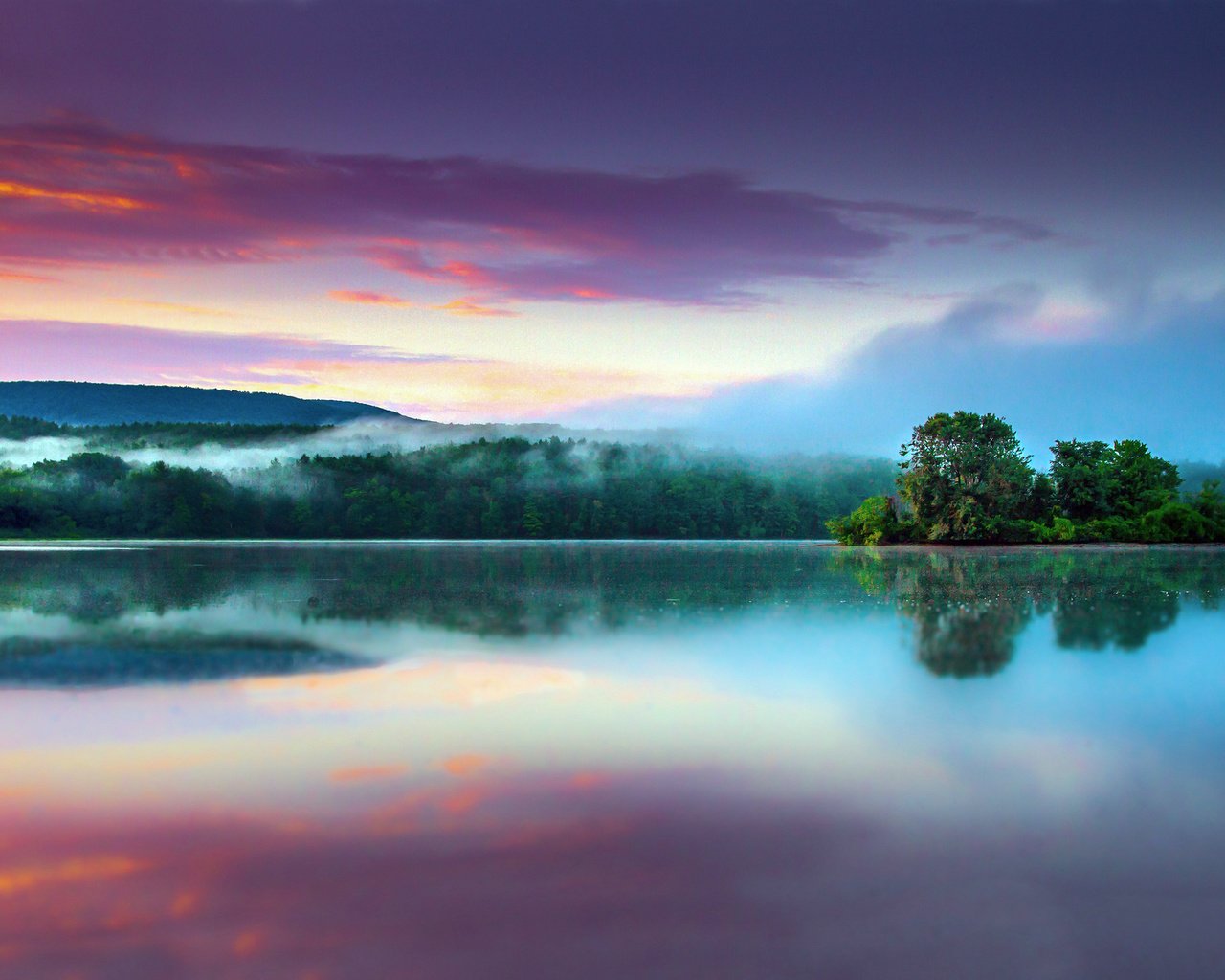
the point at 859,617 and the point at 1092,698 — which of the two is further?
the point at 859,617

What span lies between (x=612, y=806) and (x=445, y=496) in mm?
118120

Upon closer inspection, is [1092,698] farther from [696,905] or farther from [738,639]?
[696,905]

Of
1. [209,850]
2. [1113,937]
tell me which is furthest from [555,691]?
[1113,937]

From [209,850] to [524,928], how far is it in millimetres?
2355

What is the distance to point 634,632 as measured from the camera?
17.4 meters

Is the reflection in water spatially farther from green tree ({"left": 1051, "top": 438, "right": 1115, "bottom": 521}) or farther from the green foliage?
green tree ({"left": 1051, "top": 438, "right": 1115, "bottom": 521})

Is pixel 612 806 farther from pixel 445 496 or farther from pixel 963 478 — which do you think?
pixel 445 496

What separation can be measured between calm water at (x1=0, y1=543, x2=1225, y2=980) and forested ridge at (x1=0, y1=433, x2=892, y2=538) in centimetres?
9574

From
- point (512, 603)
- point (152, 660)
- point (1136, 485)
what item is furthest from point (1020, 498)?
point (152, 660)

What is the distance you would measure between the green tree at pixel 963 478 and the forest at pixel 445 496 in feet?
193

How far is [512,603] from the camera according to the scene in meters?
23.7

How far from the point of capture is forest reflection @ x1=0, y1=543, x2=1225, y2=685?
48.4 ft

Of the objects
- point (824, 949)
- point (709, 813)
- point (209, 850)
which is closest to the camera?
point (824, 949)

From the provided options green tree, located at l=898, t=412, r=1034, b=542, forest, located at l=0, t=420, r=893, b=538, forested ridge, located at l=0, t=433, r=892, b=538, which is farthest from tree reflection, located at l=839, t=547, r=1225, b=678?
forest, located at l=0, t=420, r=893, b=538
